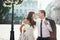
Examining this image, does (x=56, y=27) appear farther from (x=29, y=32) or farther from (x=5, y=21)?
(x=5, y=21)

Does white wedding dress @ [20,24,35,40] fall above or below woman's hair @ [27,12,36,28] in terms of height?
below

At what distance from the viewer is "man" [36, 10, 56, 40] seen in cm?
119

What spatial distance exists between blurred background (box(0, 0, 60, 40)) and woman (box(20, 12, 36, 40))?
0.04 metres

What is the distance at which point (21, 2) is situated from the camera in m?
1.20

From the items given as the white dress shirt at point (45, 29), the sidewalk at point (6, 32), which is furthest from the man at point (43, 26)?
the sidewalk at point (6, 32)

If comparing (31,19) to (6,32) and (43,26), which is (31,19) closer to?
(43,26)

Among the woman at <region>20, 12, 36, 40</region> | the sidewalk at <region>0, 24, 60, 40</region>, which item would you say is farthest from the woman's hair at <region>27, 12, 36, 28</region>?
the sidewalk at <region>0, 24, 60, 40</region>

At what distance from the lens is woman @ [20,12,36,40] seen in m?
1.19

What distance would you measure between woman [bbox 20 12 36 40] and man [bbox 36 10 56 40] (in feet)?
0.18

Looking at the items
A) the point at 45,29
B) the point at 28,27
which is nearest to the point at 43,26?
the point at 45,29

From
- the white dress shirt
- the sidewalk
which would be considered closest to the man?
the white dress shirt

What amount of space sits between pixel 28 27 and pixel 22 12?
0.49 ft

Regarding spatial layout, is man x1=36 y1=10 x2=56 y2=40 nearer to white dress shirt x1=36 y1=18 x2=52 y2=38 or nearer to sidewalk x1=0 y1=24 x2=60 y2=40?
white dress shirt x1=36 y1=18 x2=52 y2=38

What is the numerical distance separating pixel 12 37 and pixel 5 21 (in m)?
0.16
